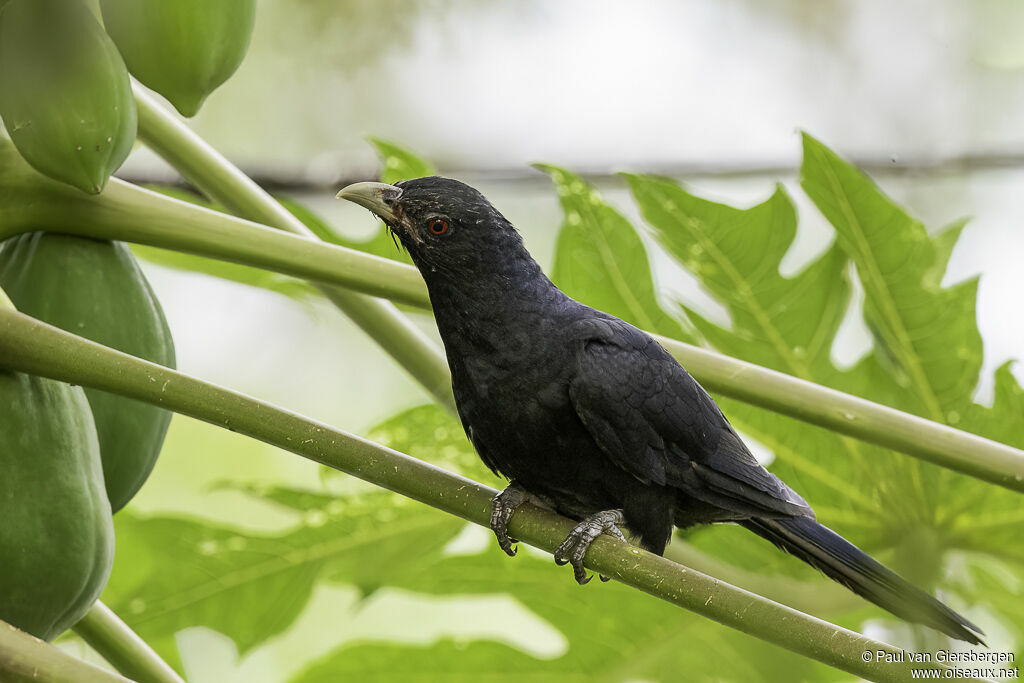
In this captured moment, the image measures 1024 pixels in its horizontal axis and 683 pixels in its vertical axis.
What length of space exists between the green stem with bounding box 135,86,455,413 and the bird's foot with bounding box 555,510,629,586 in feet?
0.96

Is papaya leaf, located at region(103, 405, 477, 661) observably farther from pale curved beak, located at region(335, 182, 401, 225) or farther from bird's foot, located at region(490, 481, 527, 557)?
pale curved beak, located at region(335, 182, 401, 225)

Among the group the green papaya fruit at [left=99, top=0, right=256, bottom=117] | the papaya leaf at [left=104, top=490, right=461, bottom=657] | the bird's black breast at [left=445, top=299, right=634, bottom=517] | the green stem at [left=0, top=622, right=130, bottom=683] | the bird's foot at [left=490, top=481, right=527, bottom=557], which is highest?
the green papaya fruit at [left=99, top=0, right=256, bottom=117]

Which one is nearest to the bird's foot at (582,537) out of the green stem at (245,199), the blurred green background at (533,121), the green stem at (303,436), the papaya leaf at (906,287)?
the green stem at (303,436)

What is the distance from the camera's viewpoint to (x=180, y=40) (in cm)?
87

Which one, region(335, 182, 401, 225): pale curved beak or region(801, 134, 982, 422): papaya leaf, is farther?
region(801, 134, 982, 422): papaya leaf

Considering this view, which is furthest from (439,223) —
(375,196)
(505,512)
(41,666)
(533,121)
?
(533,121)

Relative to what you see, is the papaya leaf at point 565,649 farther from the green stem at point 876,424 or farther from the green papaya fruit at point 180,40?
the green papaya fruit at point 180,40

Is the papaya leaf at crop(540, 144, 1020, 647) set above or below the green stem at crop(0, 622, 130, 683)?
above

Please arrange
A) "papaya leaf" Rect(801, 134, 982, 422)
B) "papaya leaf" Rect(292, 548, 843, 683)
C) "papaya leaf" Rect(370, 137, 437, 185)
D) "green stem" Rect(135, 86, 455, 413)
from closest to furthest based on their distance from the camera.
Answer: "green stem" Rect(135, 86, 455, 413), "papaya leaf" Rect(801, 134, 982, 422), "papaya leaf" Rect(370, 137, 437, 185), "papaya leaf" Rect(292, 548, 843, 683)

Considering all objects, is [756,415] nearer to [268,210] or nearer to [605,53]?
[268,210]

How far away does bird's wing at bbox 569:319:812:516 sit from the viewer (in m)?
1.39

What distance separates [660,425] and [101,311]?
70 centimetres

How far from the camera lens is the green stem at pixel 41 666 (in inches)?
30.2

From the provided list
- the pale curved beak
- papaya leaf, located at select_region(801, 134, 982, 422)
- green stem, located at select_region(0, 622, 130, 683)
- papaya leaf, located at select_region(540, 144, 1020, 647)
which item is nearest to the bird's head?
the pale curved beak
